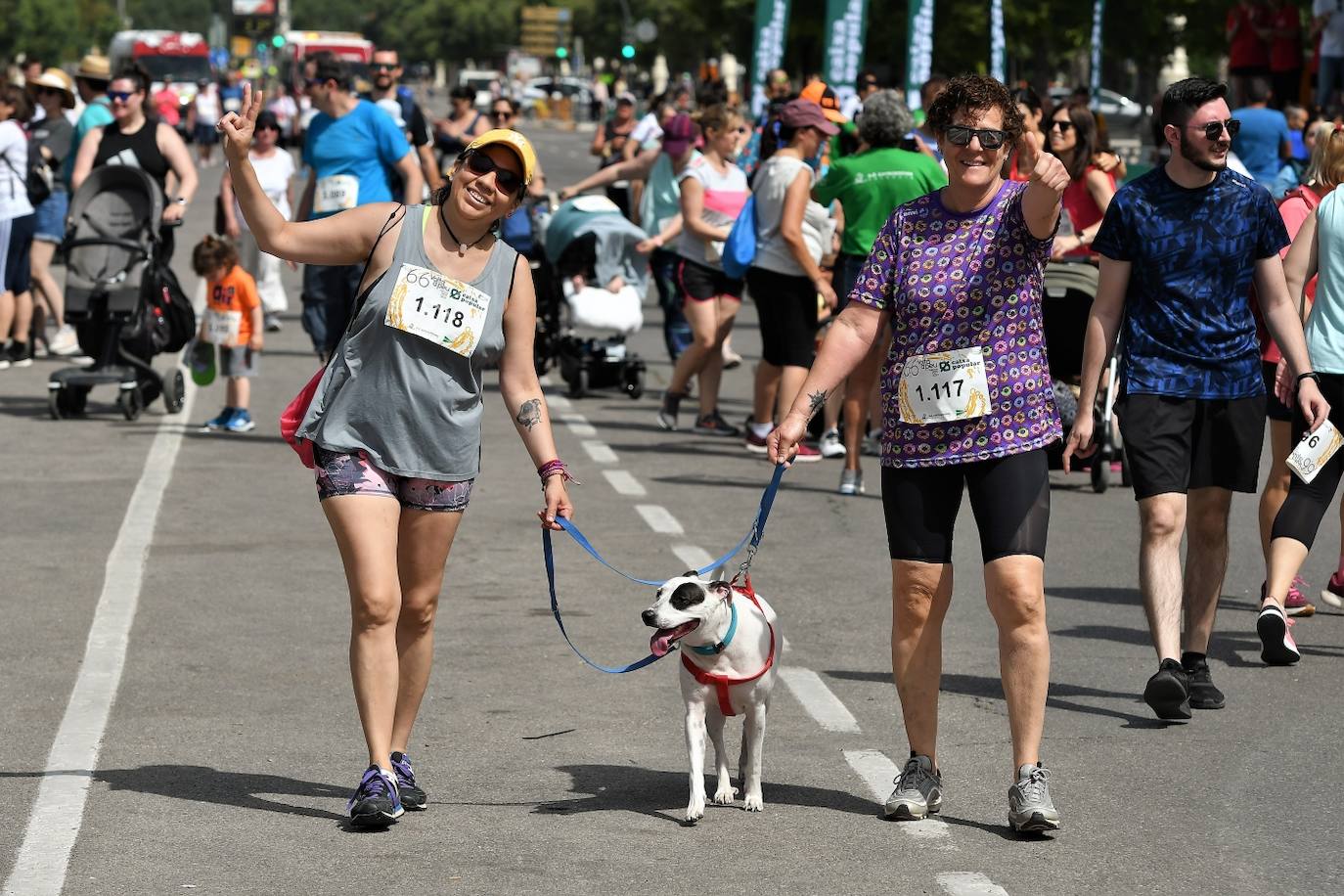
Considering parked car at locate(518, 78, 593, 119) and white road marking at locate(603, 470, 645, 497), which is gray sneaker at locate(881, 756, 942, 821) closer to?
white road marking at locate(603, 470, 645, 497)

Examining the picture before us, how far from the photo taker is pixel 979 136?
5.80 metres

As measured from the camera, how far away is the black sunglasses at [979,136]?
5797mm

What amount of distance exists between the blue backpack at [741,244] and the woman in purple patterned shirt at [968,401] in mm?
6477

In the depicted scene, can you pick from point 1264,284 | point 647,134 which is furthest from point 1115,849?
point 647,134

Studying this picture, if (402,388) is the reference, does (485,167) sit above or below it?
above

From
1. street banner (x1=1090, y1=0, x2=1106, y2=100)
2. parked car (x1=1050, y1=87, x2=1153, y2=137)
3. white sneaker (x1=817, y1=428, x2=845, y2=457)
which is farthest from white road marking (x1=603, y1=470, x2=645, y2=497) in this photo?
parked car (x1=1050, y1=87, x2=1153, y2=137)

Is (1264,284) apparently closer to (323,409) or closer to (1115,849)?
(1115,849)

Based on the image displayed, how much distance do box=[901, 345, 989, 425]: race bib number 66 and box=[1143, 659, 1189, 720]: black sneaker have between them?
1.60m

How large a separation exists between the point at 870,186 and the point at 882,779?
5.97 metres

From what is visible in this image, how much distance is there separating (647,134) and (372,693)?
1739 centimetres

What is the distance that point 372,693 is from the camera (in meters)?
5.98

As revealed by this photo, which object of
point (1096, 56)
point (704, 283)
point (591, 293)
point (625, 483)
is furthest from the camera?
point (1096, 56)

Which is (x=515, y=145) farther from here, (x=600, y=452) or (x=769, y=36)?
(x=769, y=36)

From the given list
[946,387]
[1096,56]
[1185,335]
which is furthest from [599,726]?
[1096,56]
